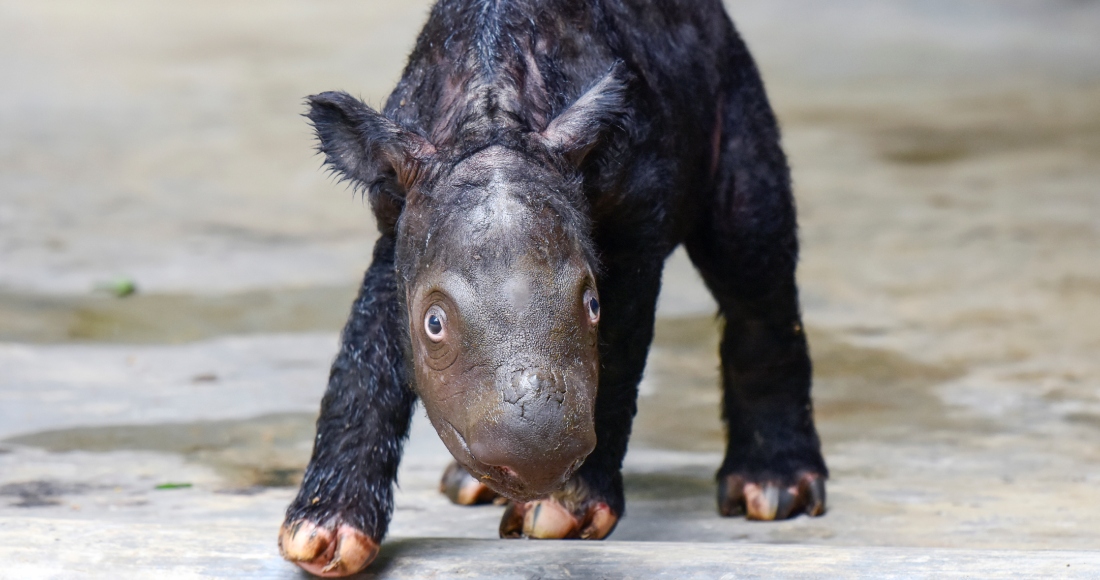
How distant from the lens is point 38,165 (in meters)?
12.4

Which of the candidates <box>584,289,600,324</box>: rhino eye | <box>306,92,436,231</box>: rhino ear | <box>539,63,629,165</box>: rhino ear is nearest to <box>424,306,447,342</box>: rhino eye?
<box>584,289,600,324</box>: rhino eye

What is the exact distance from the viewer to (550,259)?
338 centimetres

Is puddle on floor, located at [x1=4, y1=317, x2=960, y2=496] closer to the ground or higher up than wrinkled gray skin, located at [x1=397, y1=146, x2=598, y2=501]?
closer to the ground

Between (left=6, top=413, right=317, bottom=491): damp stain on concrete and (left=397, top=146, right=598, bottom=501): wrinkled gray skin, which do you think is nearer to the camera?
(left=397, top=146, right=598, bottom=501): wrinkled gray skin

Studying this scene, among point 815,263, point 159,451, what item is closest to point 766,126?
point 159,451

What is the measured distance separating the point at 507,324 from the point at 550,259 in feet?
0.71

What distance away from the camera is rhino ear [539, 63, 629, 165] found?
373 cm

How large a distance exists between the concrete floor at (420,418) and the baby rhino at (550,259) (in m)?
0.31

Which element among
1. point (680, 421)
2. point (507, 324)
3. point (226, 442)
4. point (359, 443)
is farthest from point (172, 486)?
point (507, 324)

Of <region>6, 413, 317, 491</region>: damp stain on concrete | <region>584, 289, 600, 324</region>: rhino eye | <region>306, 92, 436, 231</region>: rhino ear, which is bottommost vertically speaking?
<region>6, 413, 317, 491</region>: damp stain on concrete

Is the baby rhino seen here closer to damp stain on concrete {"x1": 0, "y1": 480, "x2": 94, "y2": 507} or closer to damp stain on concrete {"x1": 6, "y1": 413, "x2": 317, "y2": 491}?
damp stain on concrete {"x1": 6, "y1": 413, "x2": 317, "y2": 491}

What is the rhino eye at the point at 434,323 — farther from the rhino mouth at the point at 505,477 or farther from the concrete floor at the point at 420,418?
the concrete floor at the point at 420,418

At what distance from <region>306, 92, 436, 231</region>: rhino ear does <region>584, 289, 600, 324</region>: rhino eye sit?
24.6 inches

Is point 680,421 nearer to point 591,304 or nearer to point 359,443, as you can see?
point 359,443
